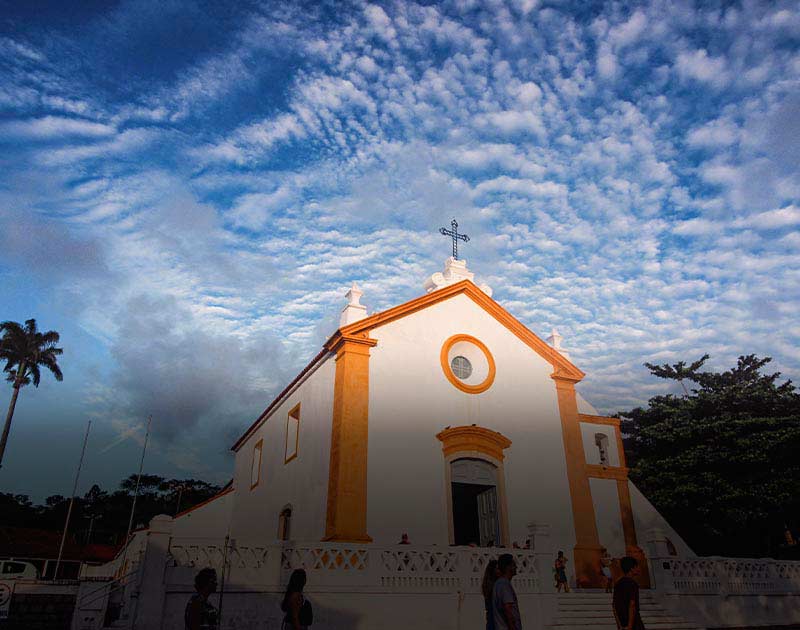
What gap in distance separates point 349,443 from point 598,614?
20.9ft

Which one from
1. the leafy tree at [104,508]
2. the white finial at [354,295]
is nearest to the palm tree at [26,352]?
the leafy tree at [104,508]

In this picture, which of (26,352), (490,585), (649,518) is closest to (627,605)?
(490,585)

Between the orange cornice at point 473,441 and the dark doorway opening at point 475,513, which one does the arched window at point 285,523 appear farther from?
the orange cornice at point 473,441

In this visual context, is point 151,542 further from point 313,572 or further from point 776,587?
point 776,587

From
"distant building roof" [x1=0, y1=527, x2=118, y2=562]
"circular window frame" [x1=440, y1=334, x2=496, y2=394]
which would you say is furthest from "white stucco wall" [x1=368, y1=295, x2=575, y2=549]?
"distant building roof" [x1=0, y1=527, x2=118, y2=562]

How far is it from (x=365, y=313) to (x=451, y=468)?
4668 mm

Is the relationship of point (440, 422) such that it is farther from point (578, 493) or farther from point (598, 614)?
point (598, 614)

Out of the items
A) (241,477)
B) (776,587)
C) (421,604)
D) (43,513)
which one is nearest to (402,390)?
(421,604)

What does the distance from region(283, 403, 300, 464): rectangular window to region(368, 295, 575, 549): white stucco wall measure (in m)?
3.86

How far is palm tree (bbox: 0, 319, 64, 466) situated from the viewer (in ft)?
122

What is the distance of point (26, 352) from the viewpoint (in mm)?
37656

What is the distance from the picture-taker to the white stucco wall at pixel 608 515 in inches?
637

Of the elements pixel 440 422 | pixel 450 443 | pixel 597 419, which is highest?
pixel 597 419

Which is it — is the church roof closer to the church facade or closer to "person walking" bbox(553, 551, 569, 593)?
the church facade
